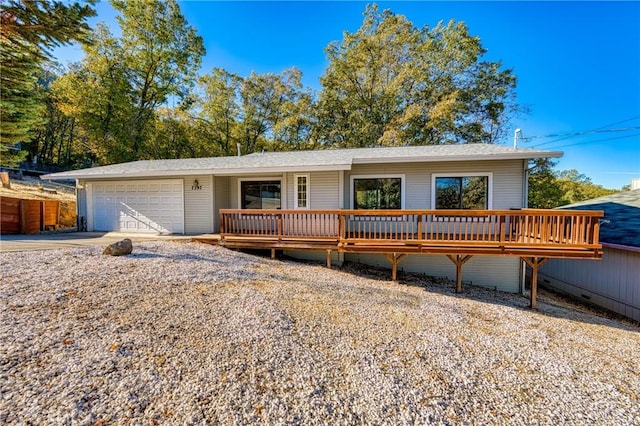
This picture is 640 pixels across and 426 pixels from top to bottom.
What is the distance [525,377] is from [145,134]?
24.5 m

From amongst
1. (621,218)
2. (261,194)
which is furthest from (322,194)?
(621,218)

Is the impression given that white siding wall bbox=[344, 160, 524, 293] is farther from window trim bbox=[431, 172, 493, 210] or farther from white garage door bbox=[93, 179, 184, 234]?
white garage door bbox=[93, 179, 184, 234]

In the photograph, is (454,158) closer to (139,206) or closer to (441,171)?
(441,171)

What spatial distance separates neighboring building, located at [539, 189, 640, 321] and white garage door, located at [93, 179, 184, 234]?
43.9 feet

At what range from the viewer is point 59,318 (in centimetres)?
339

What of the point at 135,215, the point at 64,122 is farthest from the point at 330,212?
the point at 64,122

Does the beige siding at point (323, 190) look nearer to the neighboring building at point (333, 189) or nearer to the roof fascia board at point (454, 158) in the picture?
the neighboring building at point (333, 189)

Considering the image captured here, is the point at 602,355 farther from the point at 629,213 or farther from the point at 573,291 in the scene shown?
the point at 629,213

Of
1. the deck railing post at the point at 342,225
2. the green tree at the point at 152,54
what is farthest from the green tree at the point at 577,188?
the green tree at the point at 152,54

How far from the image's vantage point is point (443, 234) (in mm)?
6406

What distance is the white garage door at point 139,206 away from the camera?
31.9 ft

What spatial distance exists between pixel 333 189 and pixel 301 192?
1.09 meters

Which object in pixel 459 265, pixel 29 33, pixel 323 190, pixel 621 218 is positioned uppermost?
pixel 29 33

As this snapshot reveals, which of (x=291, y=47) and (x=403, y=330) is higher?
(x=291, y=47)
